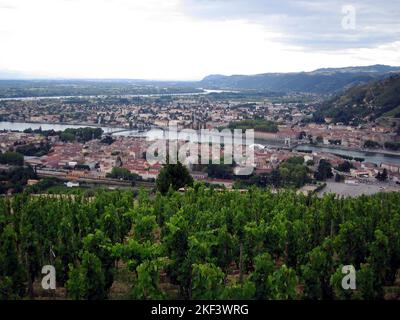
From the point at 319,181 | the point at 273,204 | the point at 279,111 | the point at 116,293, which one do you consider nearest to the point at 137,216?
the point at 116,293

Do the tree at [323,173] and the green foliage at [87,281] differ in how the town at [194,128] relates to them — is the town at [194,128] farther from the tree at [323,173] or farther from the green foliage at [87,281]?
the green foliage at [87,281]

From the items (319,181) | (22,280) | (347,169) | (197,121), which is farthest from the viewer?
(197,121)

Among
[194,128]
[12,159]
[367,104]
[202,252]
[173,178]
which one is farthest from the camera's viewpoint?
[367,104]

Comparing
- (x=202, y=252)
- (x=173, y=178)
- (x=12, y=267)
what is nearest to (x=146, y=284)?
(x=202, y=252)

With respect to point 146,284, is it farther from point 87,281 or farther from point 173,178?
point 173,178

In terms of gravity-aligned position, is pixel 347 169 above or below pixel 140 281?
below
